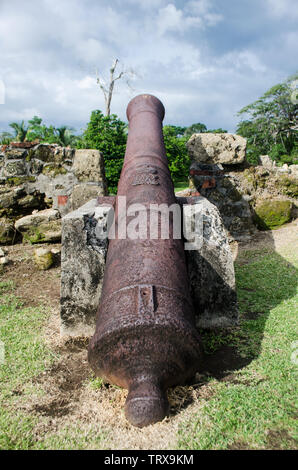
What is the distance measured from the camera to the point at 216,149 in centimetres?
622

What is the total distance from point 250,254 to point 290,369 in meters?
3.10

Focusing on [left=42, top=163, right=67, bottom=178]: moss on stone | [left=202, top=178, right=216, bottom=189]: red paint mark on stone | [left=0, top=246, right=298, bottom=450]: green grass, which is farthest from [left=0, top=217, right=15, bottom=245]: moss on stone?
[left=202, top=178, right=216, bottom=189]: red paint mark on stone

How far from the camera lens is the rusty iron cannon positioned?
5.99 ft

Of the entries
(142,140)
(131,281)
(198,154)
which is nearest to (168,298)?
(131,281)

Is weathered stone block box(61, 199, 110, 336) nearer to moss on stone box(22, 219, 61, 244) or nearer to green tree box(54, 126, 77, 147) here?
moss on stone box(22, 219, 61, 244)

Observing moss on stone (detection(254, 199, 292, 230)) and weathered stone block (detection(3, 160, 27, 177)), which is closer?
weathered stone block (detection(3, 160, 27, 177))

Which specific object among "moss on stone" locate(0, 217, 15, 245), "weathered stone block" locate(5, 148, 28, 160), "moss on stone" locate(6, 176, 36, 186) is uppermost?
"weathered stone block" locate(5, 148, 28, 160)

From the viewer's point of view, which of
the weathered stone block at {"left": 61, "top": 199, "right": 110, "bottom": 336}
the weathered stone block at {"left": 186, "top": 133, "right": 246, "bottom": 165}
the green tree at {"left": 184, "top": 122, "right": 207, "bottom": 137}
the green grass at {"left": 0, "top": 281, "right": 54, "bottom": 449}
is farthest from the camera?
the green tree at {"left": 184, "top": 122, "right": 207, "bottom": 137}

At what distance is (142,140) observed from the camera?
3264 millimetres

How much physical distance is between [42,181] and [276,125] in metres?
24.1

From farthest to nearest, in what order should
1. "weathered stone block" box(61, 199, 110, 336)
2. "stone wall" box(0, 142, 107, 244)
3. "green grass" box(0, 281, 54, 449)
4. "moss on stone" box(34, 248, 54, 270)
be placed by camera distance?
"stone wall" box(0, 142, 107, 244) < "moss on stone" box(34, 248, 54, 270) < "weathered stone block" box(61, 199, 110, 336) < "green grass" box(0, 281, 54, 449)

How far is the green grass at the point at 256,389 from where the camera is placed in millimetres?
1781

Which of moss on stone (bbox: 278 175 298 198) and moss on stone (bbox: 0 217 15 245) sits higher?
moss on stone (bbox: 278 175 298 198)

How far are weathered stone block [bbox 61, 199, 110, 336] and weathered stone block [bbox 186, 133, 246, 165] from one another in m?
3.74
